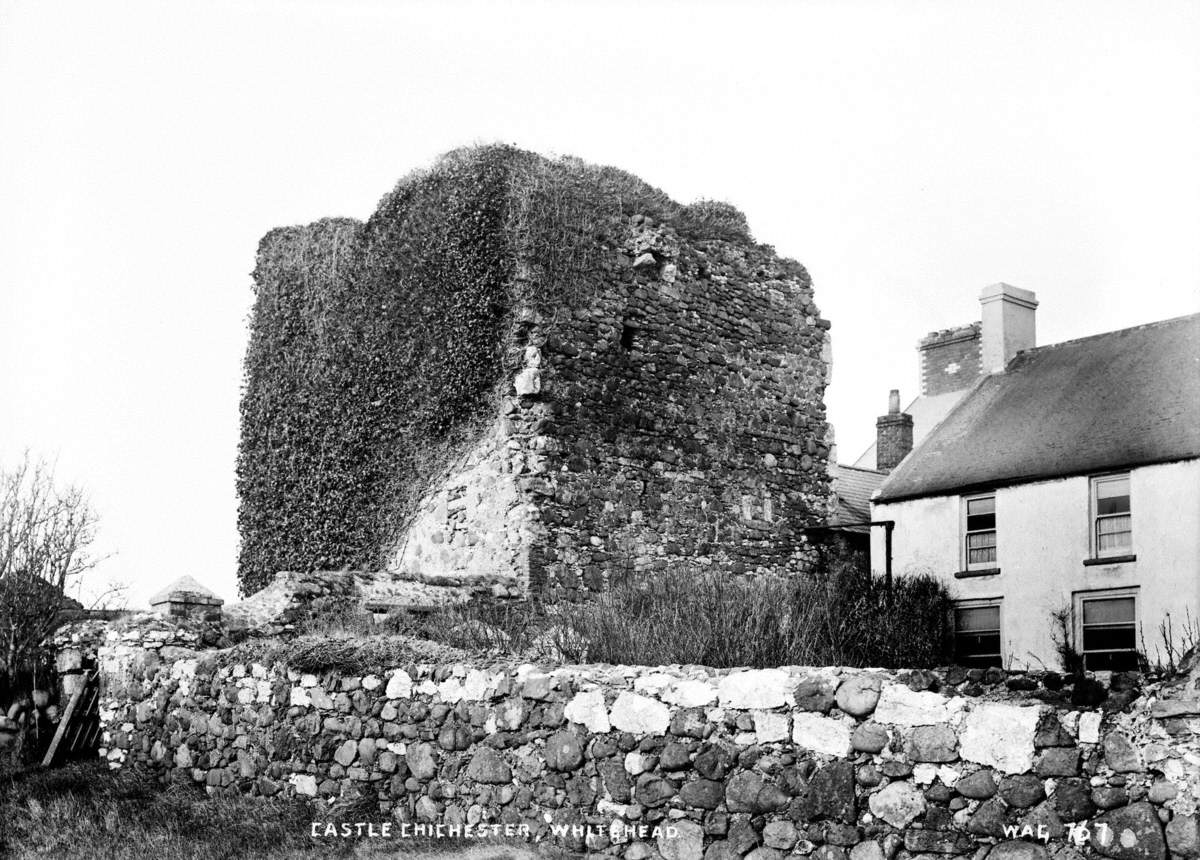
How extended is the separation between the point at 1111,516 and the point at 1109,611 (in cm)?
161

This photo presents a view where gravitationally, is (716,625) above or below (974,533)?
below

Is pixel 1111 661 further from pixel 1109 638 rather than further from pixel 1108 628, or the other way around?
pixel 1108 628

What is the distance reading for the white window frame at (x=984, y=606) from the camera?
2297 cm

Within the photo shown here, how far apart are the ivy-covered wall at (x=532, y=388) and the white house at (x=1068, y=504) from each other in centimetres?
501

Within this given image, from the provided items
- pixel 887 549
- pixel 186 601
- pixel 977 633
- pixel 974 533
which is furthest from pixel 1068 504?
pixel 186 601

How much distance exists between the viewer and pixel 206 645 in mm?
13680

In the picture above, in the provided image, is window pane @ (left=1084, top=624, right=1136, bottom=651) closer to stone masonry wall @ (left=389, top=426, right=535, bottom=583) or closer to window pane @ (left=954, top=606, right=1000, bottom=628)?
window pane @ (left=954, top=606, right=1000, bottom=628)

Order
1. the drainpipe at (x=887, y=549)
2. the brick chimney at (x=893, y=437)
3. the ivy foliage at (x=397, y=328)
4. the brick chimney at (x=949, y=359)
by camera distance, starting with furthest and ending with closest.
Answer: the brick chimney at (x=949, y=359) < the brick chimney at (x=893, y=437) < the drainpipe at (x=887, y=549) < the ivy foliage at (x=397, y=328)

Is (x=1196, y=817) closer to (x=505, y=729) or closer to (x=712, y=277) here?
(x=505, y=729)

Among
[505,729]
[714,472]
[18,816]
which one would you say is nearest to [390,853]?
[505,729]

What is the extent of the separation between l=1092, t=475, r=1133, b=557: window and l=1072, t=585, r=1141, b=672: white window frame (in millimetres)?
632

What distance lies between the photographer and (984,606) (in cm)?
2352

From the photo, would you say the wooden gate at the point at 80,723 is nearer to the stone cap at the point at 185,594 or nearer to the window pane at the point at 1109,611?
the stone cap at the point at 185,594

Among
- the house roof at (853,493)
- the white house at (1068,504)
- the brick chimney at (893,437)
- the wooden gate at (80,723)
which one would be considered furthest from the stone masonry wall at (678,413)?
the brick chimney at (893,437)
